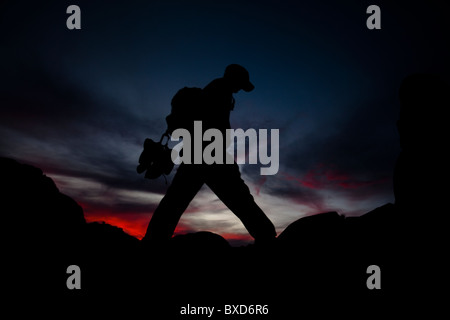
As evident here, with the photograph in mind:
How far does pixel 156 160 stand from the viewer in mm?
4004

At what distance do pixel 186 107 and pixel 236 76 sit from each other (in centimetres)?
101

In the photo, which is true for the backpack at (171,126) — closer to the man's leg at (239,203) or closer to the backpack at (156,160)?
the backpack at (156,160)

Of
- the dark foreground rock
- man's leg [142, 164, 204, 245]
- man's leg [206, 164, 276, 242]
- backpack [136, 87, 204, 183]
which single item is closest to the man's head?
backpack [136, 87, 204, 183]

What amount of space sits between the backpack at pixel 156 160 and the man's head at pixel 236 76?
1.39 meters

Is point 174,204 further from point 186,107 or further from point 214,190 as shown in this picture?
point 186,107

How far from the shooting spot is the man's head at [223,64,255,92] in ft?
13.1

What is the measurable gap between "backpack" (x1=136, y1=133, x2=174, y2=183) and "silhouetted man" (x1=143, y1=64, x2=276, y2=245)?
40 cm

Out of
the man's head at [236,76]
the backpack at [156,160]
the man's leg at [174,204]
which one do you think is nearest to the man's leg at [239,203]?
the man's leg at [174,204]

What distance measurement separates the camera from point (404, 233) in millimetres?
3359

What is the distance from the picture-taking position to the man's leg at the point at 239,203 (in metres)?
3.68

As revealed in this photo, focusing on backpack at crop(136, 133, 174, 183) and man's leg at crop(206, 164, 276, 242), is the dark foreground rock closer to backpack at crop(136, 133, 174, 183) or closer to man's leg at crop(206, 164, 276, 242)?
man's leg at crop(206, 164, 276, 242)

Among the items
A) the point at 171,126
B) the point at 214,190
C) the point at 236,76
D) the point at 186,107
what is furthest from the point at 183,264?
the point at 236,76

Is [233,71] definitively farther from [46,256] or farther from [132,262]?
[46,256]
